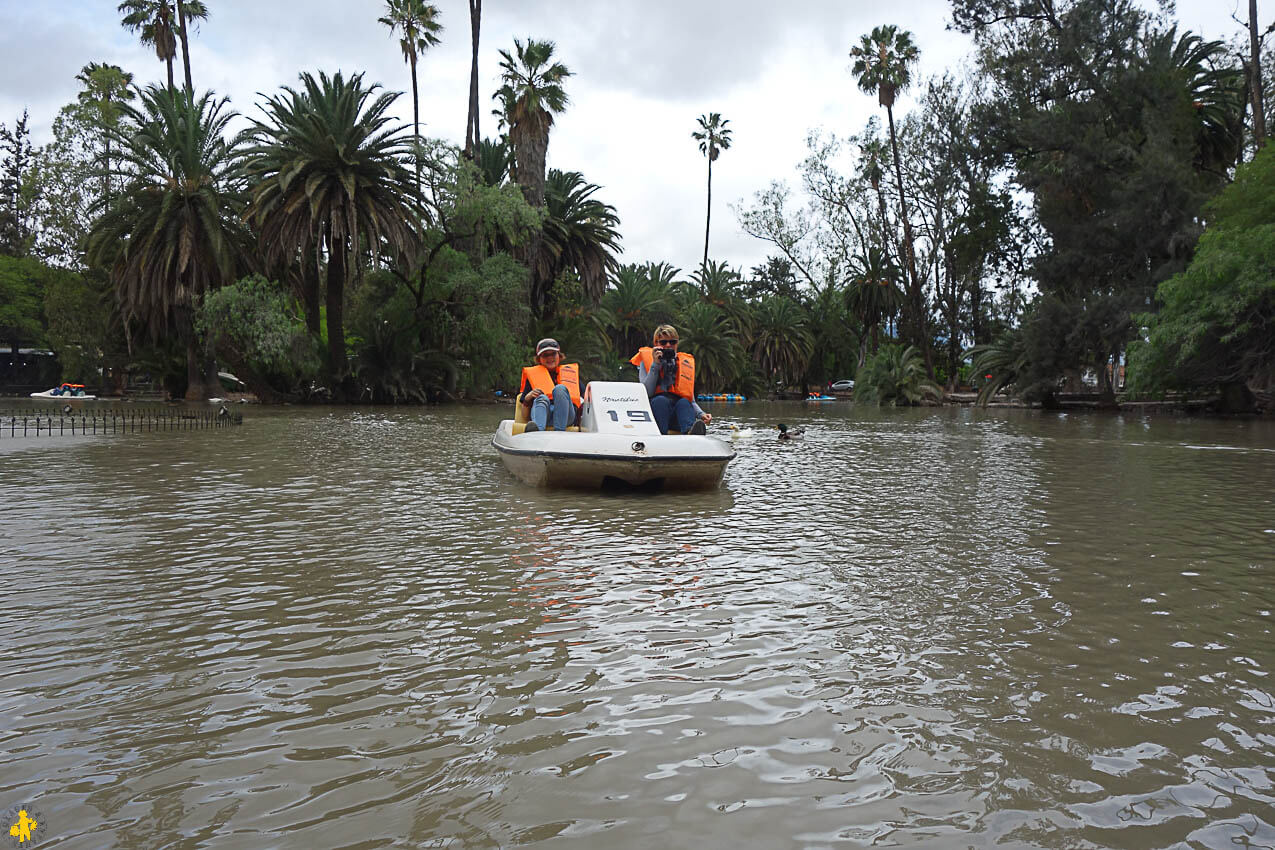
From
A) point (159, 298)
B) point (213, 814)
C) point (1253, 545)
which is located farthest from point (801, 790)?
point (159, 298)

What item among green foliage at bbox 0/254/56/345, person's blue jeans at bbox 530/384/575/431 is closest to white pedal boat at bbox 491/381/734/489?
person's blue jeans at bbox 530/384/575/431

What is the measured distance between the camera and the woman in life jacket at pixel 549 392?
10930 millimetres

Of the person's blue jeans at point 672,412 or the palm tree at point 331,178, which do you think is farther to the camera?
the palm tree at point 331,178

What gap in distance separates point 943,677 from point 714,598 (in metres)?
1.65

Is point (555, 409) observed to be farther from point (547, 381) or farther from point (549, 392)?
point (547, 381)

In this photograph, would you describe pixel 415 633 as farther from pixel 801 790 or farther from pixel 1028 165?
pixel 1028 165

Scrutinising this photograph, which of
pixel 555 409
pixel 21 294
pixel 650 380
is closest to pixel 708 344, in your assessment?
pixel 21 294

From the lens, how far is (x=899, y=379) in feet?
153

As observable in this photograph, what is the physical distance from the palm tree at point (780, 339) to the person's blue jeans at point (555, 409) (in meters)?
58.2

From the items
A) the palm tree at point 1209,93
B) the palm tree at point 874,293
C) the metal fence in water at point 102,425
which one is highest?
the palm tree at point 1209,93

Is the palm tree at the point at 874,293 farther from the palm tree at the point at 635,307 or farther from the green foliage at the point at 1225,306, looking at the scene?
the green foliage at the point at 1225,306

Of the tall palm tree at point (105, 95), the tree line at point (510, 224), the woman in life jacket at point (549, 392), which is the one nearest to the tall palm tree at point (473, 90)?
the tree line at point (510, 224)

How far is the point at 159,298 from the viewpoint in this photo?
33.8 metres

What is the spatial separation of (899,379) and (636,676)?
45085 mm
